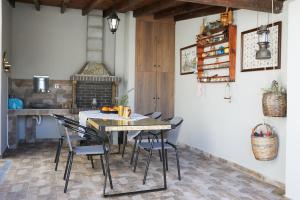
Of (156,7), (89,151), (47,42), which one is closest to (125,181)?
(89,151)

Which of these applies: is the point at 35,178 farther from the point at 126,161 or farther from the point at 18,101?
the point at 18,101

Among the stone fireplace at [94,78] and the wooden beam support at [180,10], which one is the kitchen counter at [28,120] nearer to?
the stone fireplace at [94,78]

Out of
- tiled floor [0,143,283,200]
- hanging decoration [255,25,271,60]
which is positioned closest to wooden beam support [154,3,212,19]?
hanging decoration [255,25,271,60]

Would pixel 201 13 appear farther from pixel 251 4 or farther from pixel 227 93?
pixel 251 4

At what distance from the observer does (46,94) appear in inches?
247

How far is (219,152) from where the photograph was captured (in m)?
4.98

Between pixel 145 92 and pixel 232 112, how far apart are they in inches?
88.9

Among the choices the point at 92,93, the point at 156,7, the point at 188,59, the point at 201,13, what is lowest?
the point at 92,93

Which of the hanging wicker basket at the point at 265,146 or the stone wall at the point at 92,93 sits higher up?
the stone wall at the point at 92,93

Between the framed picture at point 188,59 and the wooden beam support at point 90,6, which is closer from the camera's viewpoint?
the wooden beam support at point 90,6

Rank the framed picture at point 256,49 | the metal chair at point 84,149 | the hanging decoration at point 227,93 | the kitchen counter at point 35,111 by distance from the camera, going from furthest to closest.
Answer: the kitchen counter at point 35,111
the hanging decoration at point 227,93
the framed picture at point 256,49
the metal chair at point 84,149

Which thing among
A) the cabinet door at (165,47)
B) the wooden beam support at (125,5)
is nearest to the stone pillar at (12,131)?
the wooden beam support at (125,5)

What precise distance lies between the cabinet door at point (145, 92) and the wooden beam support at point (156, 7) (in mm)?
1253

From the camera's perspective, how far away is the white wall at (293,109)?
3201 mm
